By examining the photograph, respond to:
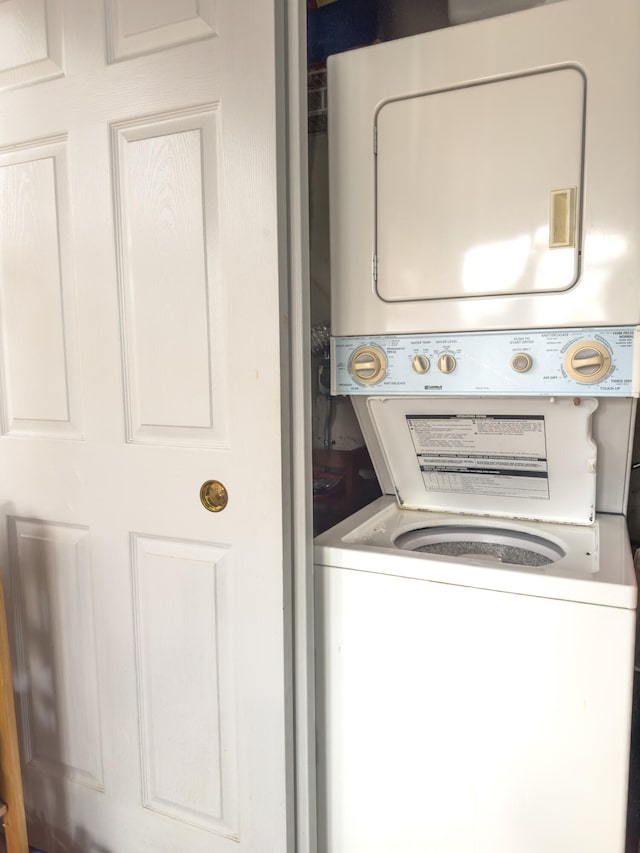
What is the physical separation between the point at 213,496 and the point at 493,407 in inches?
27.4

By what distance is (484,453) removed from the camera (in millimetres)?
1513

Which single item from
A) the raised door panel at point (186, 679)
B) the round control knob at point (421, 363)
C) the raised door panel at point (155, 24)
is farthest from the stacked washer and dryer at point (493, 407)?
the raised door panel at point (155, 24)

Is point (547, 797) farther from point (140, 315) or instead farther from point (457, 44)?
point (457, 44)

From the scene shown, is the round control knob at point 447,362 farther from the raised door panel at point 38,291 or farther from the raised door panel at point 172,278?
the raised door panel at point 38,291

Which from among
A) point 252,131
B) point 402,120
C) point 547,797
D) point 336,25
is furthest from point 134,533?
point 336,25

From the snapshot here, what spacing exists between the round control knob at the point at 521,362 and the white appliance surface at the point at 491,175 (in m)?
0.07

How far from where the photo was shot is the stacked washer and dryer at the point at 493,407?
1.12 meters

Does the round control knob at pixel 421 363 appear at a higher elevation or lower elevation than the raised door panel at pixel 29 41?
lower

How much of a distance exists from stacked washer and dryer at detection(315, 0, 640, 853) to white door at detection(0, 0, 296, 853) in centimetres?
23

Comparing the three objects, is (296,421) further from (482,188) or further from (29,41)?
(29,41)

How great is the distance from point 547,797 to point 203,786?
29.7 inches

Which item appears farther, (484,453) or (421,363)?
(484,453)

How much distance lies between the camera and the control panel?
3.97ft

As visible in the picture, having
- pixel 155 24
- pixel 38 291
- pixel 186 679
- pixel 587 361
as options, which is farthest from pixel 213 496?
pixel 155 24
